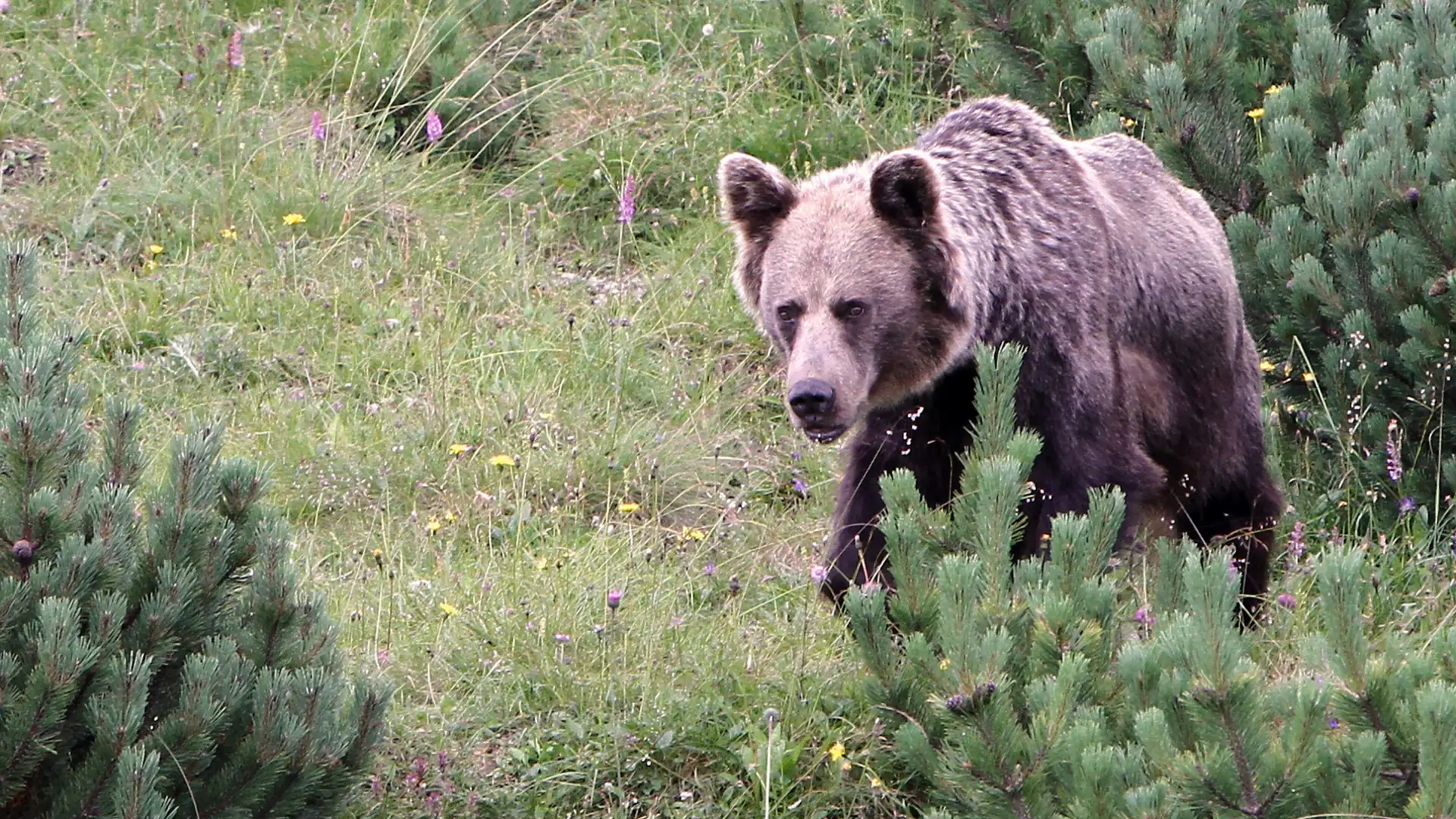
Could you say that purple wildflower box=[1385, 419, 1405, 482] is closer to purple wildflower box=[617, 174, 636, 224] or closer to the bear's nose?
the bear's nose

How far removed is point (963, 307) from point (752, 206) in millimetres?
661

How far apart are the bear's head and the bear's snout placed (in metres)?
0.06

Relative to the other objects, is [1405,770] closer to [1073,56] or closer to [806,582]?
[806,582]

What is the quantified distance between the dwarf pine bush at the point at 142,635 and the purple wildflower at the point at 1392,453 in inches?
125

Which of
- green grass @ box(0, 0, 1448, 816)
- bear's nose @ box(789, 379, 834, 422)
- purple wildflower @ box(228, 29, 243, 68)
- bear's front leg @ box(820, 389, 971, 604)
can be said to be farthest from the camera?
purple wildflower @ box(228, 29, 243, 68)

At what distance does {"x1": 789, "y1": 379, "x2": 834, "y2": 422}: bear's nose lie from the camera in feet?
14.4

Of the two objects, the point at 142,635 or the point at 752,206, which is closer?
the point at 142,635

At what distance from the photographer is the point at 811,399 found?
14.4 ft

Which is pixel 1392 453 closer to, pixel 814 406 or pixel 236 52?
pixel 814 406

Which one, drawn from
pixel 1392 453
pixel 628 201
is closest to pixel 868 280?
pixel 1392 453

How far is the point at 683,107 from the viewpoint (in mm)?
7973

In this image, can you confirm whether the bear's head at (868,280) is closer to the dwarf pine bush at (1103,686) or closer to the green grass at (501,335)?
the green grass at (501,335)


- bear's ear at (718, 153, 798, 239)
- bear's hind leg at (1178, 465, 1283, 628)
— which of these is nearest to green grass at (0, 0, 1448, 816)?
bear's hind leg at (1178, 465, 1283, 628)

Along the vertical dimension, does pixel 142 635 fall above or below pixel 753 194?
below
